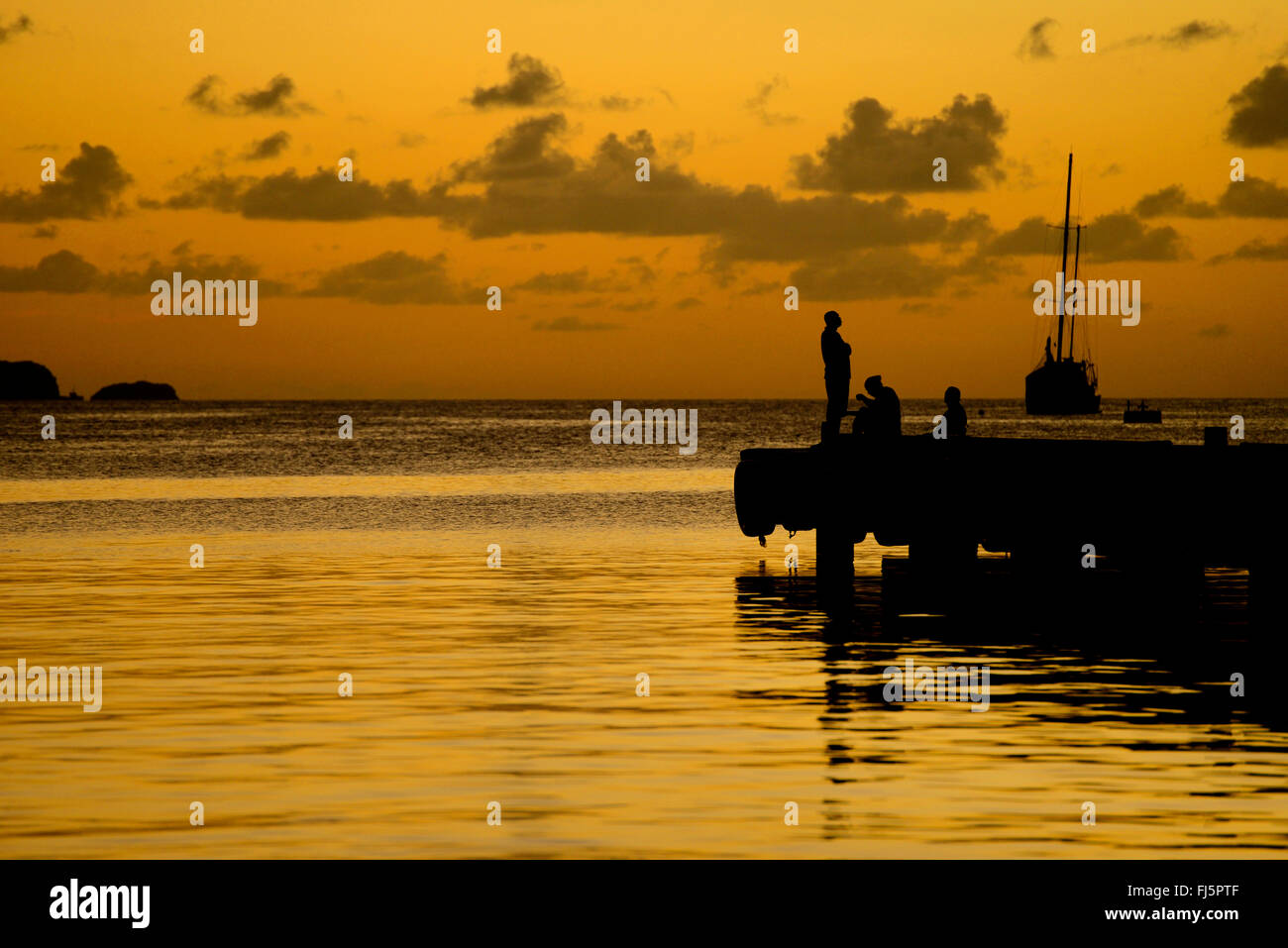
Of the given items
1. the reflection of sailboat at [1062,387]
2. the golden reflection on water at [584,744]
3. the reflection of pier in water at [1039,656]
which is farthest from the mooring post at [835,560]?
the reflection of sailboat at [1062,387]

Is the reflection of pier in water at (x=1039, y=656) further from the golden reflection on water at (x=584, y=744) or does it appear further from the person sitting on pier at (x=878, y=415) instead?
the person sitting on pier at (x=878, y=415)

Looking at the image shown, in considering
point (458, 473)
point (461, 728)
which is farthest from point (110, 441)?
point (461, 728)

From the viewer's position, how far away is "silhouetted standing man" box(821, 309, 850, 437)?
1088 inches

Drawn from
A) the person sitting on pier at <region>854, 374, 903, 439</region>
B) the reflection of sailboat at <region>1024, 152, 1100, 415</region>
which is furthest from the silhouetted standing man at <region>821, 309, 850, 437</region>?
the reflection of sailboat at <region>1024, 152, 1100, 415</region>

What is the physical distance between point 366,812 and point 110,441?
132284mm

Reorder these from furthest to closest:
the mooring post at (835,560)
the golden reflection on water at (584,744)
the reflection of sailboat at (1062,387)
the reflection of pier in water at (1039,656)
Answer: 1. the reflection of sailboat at (1062,387)
2. the mooring post at (835,560)
3. the reflection of pier in water at (1039,656)
4. the golden reflection on water at (584,744)

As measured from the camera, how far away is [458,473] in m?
87.2

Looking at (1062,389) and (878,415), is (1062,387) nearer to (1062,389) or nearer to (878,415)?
(1062,389)

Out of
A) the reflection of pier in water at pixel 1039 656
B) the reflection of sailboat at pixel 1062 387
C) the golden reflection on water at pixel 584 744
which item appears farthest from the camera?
the reflection of sailboat at pixel 1062 387

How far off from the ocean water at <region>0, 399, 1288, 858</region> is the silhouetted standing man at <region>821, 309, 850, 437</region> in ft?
9.64

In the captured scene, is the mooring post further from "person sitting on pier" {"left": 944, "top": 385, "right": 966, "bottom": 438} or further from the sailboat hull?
the sailboat hull

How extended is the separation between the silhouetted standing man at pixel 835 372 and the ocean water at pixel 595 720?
2937 mm

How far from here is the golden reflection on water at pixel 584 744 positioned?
11.3m
